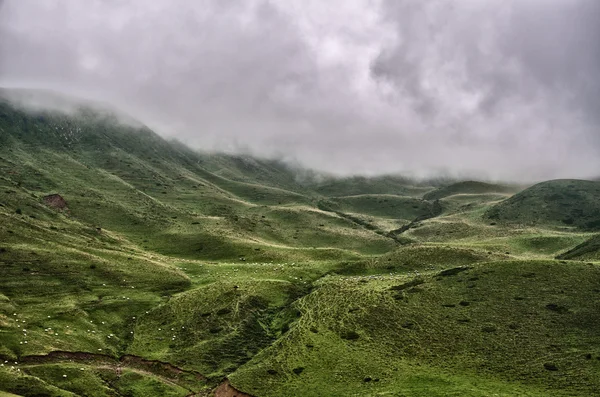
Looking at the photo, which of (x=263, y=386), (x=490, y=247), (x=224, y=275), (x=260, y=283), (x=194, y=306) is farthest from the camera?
(x=490, y=247)

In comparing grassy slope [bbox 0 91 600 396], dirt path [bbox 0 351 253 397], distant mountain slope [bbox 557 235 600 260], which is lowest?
dirt path [bbox 0 351 253 397]

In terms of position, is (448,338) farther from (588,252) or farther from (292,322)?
(588,252)

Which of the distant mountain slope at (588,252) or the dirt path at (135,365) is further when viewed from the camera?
the distant mountain slope at (588,252)

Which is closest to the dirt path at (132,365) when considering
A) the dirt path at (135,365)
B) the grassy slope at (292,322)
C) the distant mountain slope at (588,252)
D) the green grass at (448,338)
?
the dirt path at (135,365)

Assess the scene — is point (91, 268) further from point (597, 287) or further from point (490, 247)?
point (490, 247)

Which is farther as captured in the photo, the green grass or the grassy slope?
the grassy slope

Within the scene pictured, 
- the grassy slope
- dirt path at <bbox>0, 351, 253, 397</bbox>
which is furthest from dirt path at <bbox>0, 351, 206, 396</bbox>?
the grassy slope

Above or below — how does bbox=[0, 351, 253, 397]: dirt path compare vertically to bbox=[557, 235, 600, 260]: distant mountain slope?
below

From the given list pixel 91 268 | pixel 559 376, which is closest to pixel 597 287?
pixel 559 376

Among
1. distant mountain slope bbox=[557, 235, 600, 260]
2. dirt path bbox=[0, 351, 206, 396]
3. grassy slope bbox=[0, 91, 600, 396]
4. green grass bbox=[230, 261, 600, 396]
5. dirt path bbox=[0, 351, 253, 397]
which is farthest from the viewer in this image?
distant mountain slope bbox=[557, 235, 600, 260]

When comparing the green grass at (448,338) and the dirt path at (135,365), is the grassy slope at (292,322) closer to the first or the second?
the green grass at (448,338)

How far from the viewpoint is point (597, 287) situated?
87.3 m

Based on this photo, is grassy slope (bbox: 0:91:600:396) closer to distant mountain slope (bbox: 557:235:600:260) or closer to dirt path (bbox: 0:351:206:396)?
dirt path (bbox: 0:351:206:396)

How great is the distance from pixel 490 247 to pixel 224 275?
93402mm
